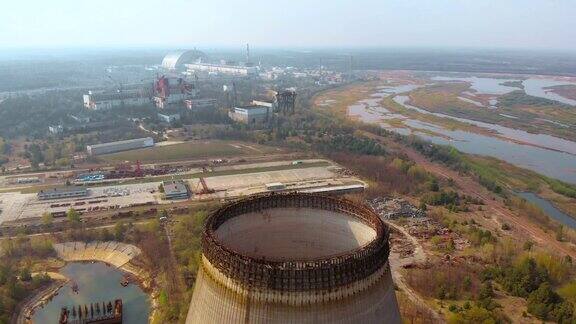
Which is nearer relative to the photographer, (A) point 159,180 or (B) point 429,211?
(B) point 429,211

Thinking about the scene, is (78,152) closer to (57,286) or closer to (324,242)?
(57,286)

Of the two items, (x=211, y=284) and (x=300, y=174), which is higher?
(x=211, y=284)

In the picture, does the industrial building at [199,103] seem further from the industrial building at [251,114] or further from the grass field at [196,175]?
the grass field at [196,175]

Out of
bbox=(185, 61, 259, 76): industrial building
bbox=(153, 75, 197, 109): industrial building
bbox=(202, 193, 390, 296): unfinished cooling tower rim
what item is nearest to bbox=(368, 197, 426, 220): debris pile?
bbox=(202, 193, 390, 296): unfinished cooling tower rim

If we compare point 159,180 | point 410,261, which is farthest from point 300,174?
point 410,261

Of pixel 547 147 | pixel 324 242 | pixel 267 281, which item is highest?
pixel 267 281

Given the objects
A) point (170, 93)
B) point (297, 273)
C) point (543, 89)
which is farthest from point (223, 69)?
point (297, 273)
